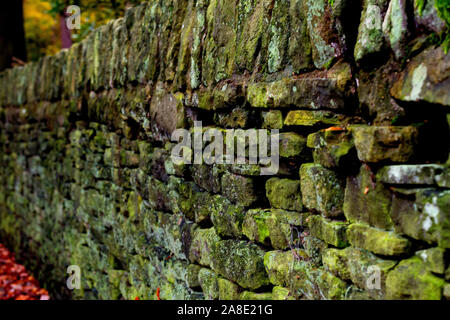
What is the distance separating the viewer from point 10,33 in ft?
33.1

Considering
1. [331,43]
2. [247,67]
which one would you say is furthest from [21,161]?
[331,43]

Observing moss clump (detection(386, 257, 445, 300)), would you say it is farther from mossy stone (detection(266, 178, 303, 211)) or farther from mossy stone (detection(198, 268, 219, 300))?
mossy stone (detection(198, 268, 219, 300))

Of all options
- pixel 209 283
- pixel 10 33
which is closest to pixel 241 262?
pixel 209 283

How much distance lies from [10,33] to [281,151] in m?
9.39

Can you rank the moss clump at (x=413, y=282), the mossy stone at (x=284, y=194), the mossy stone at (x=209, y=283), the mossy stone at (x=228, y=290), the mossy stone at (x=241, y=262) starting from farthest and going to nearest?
the mossy stone at (x=209, y=283), the mossy stone at (x=228, y=290), the mossy stone at (x=241, y=262), the mossy stone at (x=284, y=194), the moss clump at (x=413, y=282)

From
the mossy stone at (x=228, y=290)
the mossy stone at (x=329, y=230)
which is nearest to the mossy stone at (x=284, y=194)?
the mossy stone at (x=329, y=230)

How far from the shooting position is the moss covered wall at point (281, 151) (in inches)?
57.7

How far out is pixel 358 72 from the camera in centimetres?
167

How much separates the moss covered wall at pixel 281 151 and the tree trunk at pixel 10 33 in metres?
6.05

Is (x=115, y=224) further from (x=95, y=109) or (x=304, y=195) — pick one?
(x=304, y=195)

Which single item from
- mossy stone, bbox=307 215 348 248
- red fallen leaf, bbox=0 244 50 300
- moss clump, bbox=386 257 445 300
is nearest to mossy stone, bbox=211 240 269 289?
mossy stone, bbox=307 215 348 248

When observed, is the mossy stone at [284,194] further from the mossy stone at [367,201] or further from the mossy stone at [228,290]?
the mossy stone at [228,290]

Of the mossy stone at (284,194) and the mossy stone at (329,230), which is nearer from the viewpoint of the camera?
the mossy stone at (329,230)
